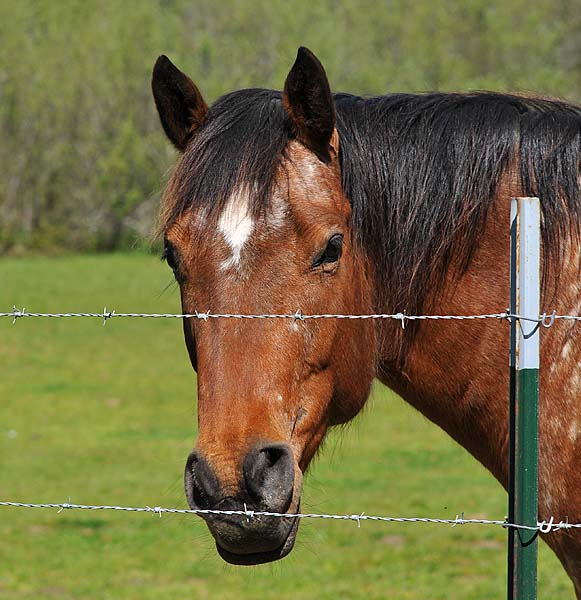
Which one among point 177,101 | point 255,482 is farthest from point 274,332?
point 177,101

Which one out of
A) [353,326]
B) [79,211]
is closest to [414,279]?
[353,326]

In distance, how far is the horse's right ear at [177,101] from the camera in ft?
9.89

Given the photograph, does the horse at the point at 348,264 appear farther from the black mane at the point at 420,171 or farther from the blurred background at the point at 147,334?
the blurred background at the point at 147,334

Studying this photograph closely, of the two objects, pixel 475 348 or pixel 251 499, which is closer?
pixel 251 499

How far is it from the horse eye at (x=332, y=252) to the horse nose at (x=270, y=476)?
569 millimetres

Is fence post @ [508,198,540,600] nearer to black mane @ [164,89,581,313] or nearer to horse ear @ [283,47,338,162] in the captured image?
black mane @ [164,89,581,313]

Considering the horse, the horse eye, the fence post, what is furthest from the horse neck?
the fence post

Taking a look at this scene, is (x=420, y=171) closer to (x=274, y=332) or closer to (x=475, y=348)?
(x=475, y=348)

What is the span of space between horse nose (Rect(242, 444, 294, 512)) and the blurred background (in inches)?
12.9

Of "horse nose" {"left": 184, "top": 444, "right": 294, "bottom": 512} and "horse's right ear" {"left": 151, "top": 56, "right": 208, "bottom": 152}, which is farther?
"horse's right ear" {"left": 151, "top": 56, "right": 208, "bottom": 152}

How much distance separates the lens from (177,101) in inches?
120

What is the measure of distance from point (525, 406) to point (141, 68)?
39.9m

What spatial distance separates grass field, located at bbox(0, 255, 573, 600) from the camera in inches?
236

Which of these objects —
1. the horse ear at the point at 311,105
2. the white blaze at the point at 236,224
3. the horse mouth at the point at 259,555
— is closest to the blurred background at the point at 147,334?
the horse mouth at the point at 259,555
